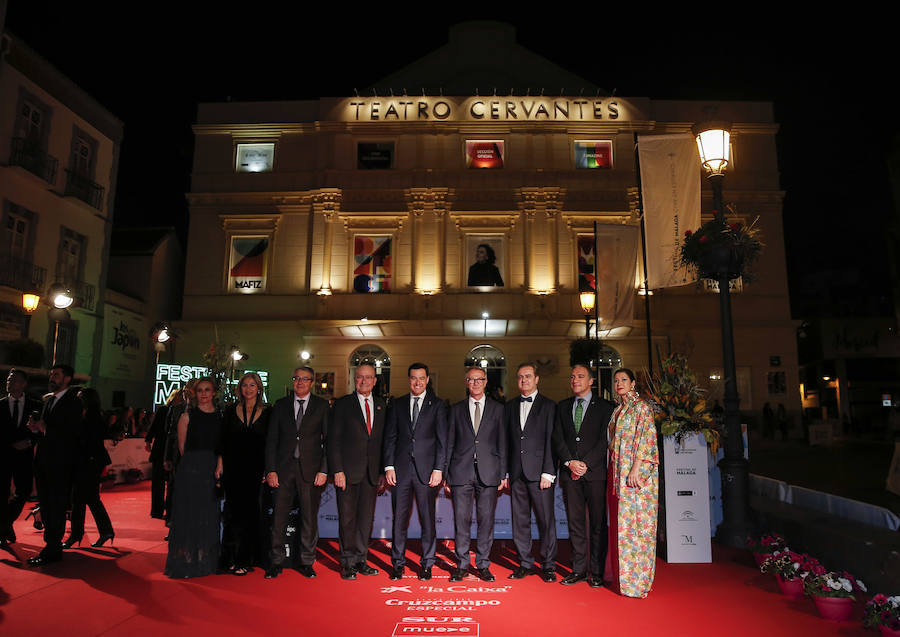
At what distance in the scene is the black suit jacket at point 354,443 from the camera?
615 centimetres

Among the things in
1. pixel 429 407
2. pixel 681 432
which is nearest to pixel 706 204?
pixel 681 432

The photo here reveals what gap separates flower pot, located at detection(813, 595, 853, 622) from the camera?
4711mm

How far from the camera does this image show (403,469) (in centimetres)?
616

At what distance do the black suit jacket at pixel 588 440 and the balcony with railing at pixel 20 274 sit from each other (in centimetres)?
1615

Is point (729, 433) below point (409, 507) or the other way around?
the other way around

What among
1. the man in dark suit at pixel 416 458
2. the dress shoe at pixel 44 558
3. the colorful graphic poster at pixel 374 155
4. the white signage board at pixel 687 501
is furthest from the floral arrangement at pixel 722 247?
the colorful graphic poster at pixel 374 155

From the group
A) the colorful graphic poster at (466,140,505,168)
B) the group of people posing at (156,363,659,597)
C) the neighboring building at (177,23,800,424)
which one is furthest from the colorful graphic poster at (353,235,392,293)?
the group of people posing at (156,363,659,597)

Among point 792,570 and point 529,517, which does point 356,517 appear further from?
point 792,570

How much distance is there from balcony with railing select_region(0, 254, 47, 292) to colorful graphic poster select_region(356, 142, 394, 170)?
40.2ft

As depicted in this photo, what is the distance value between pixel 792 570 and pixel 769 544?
837mm

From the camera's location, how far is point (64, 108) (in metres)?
18.7

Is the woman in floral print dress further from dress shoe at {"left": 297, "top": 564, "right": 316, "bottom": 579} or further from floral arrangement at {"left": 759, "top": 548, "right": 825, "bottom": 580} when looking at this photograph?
dress shoe at {"left": 297, "top": 564, "right": 316, "bottom": 579}

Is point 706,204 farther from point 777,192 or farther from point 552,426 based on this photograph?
point 552,426

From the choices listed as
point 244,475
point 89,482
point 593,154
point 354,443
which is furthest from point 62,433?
point 593,154
